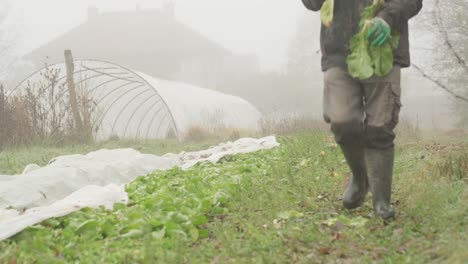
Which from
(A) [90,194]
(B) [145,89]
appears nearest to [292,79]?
(B) [145,89]

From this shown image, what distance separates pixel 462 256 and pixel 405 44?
1661mm

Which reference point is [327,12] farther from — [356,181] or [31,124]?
[31,124]

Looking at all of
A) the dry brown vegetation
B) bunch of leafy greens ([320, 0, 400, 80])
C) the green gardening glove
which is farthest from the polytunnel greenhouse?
the green gardening glove

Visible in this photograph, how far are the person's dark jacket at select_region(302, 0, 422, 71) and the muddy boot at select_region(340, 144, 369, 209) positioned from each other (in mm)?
582

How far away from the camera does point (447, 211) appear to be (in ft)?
10.00

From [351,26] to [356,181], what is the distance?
100 centimetres

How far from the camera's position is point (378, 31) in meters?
2.94

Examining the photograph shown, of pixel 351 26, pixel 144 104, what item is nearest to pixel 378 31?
pixel 351 26

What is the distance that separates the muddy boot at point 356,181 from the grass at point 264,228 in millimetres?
82

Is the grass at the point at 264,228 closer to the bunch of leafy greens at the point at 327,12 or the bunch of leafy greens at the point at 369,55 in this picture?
the bunch of leafy greens at the point at 369,55

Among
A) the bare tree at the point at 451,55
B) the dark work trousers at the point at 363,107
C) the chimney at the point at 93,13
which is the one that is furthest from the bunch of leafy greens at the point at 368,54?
the chimney at the point at 93,13

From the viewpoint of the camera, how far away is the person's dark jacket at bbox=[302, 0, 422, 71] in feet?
10.0

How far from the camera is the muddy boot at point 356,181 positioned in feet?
10.9

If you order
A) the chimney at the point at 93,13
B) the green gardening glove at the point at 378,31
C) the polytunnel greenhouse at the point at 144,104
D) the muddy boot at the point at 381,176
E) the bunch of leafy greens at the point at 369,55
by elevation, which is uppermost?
the chimney at the point at 93,13
